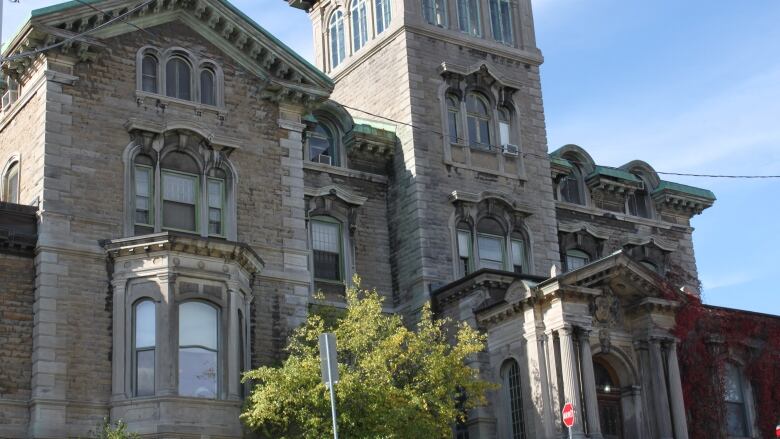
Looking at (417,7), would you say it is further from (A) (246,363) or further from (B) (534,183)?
(A) (246,363)

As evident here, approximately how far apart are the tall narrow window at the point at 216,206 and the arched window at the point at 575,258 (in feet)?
46.5

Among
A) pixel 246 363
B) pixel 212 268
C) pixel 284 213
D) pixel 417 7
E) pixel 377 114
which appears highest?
pixel 417 7

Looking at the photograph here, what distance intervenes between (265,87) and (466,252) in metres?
8.31

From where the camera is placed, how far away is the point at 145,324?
93.9 ft

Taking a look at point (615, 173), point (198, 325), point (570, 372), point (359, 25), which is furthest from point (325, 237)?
point (615, 173)

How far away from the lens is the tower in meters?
37.1

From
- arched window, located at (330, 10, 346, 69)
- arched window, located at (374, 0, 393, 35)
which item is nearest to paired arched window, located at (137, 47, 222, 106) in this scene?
arched window, located at (374, 0, 393, 35)

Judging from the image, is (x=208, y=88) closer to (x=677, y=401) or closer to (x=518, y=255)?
(x=518, y=255)

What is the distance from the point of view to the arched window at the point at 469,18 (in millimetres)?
40906

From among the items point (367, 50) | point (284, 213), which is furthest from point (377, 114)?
point (284, 213)

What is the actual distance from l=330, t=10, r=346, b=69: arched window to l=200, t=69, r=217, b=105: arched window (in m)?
11.3

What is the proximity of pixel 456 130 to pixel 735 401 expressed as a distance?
11.7m

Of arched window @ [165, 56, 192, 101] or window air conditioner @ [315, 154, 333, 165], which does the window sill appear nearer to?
arched window @ [165, 56, 192, 101]

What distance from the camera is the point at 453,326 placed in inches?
1368
